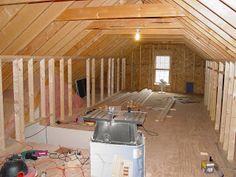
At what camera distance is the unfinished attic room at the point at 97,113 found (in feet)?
8.67

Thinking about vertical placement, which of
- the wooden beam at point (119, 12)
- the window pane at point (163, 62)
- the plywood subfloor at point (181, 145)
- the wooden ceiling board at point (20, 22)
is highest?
the wooden beam at point (119, 12)

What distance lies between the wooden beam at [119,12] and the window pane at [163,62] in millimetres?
7175

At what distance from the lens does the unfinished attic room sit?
2643 millimetres

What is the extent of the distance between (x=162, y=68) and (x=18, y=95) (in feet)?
25.5

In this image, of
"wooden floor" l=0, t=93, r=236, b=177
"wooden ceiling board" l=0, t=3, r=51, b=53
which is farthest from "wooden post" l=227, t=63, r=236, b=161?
"wooden ceiling board" l=0, t=3, r=51, b=53

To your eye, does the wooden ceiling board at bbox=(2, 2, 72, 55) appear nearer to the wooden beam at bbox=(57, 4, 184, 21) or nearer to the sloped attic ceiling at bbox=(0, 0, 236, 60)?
the sloped attic ceiling at bbox=(0, 0, 236, 60)

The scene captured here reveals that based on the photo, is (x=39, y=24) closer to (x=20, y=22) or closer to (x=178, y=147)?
(x=20, y=22)

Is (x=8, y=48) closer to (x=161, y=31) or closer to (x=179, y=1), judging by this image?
(x=179, y=1)

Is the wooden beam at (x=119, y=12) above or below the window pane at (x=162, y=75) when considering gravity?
above

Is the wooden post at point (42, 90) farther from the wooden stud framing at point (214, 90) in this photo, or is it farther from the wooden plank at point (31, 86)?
the wooden stud framing at point (214, 90)

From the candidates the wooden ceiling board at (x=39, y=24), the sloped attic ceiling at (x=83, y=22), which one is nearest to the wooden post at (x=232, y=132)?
the sloped attic ceiling at (x=83, y=22)

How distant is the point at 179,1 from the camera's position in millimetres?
2629

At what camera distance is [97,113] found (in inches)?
220

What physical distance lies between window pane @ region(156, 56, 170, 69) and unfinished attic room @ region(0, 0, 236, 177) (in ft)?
12.9
